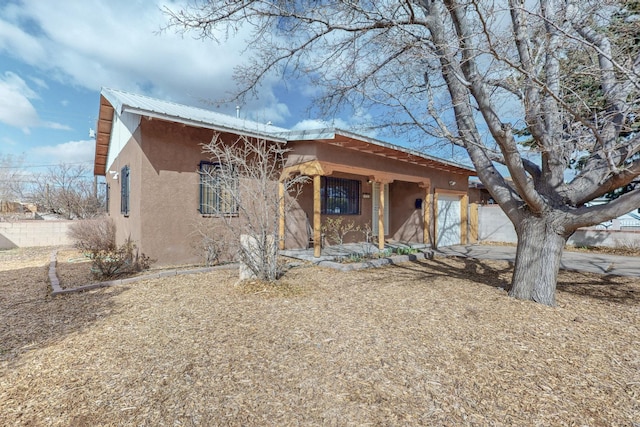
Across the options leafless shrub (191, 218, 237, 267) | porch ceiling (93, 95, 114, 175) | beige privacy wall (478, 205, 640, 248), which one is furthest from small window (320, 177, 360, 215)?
A: porch ceiling (93, 95, 114, 175)

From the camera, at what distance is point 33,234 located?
40.7 feet

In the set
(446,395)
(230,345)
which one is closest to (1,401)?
(230,345)

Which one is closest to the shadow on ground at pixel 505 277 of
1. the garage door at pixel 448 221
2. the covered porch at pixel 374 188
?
the covered porch at pixel 374 188

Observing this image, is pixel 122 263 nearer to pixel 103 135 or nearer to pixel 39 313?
pixel 39 313

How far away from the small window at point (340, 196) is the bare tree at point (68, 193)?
12.8 m

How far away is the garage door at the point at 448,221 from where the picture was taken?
1201 centimetres

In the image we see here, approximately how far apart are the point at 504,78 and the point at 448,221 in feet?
28.4

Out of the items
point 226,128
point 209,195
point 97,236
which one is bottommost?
point 97,236

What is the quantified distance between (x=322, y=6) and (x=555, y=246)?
18.5 ft

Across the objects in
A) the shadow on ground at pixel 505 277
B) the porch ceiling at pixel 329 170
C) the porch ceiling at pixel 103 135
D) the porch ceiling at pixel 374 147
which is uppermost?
the porch ceiling at pixel 103 135

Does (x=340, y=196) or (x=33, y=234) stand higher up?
(x=340, y=196)

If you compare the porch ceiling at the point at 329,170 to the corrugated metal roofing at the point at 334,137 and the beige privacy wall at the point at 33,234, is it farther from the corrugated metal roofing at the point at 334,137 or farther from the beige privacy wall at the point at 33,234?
the beige privacy wall at the point at 33,234

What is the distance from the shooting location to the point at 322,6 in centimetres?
547

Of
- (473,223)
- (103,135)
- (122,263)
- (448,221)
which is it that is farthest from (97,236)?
(473,223)
